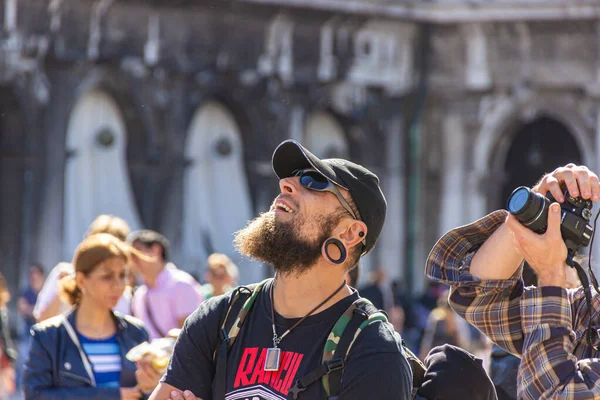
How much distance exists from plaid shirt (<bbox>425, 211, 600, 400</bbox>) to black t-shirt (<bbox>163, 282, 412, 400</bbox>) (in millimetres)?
301

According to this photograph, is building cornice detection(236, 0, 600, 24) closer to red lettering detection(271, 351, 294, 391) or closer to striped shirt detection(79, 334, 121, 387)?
striped shirt detection(79, 334, 121, 387)

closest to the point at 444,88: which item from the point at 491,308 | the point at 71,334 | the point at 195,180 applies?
the point at 195,180

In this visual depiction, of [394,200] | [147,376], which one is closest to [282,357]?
[147,376]

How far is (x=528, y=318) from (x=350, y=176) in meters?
0.57

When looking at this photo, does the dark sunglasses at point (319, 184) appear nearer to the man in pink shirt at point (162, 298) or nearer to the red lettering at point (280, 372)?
the red lettering at point (280, 372)

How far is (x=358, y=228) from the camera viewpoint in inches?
133

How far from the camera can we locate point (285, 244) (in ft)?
10.8

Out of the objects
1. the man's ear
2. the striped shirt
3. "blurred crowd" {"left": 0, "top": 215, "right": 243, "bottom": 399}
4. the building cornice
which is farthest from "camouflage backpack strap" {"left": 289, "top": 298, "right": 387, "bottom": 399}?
the building cornice

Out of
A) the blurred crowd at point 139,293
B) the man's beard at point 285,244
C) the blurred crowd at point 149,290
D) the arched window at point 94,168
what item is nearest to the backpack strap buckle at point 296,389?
the man's beard at point 285,244

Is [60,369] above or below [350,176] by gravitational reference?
below

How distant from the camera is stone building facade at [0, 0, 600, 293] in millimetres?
16422

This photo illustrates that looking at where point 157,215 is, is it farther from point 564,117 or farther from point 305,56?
point 564,117

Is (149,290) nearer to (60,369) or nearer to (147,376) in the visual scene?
(60,369)

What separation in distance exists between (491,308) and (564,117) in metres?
18.2
